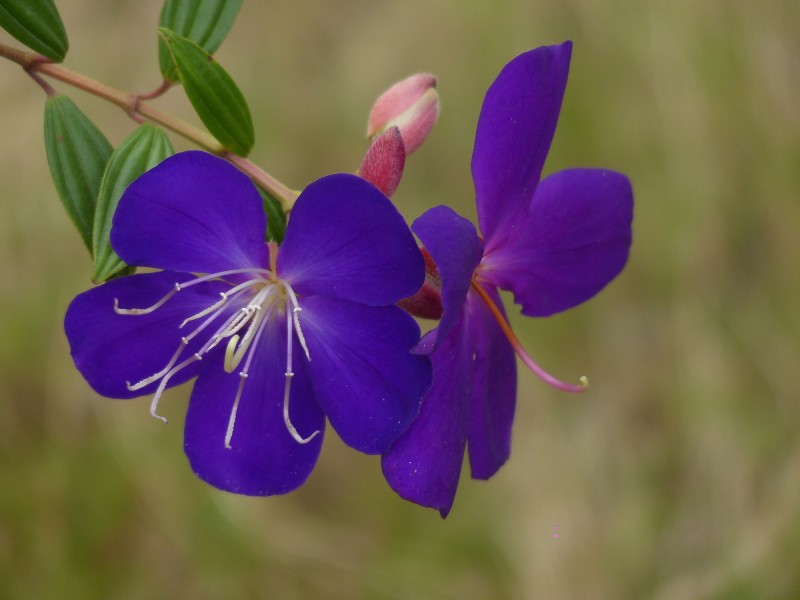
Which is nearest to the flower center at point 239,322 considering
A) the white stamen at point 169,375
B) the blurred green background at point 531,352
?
the white stamen at point 169,375

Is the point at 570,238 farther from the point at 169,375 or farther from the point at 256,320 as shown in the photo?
the point at 169,375

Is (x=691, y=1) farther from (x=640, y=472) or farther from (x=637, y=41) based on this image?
(x=640, y=472)

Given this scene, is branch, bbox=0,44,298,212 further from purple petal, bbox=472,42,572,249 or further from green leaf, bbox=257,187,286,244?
purple petal, bbox=472,42,572,249

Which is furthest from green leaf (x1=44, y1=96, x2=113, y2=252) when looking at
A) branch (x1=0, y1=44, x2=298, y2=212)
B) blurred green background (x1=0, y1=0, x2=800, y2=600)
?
blurred green background (x1=0, y1=0, x2=800, y2=600)

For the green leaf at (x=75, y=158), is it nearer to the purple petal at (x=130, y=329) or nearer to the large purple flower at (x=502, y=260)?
the purple petal at (x=130, y=329)

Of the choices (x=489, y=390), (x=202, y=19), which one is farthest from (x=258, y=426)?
(x=202, y=19)

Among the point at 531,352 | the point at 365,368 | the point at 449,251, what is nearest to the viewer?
the point at 449,251
